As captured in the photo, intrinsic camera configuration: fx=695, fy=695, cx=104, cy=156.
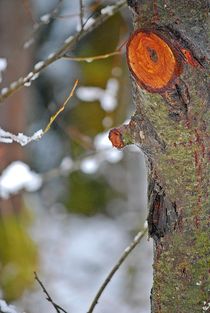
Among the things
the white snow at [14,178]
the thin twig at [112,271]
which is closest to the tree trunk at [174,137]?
the thin twig at [112,271]

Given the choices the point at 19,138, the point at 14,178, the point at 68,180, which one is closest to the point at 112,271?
the point at 19,138

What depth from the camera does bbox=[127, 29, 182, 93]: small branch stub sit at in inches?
46.8

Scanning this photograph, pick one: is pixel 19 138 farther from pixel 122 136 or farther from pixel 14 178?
pixel 14 178

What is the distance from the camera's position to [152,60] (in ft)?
3.95

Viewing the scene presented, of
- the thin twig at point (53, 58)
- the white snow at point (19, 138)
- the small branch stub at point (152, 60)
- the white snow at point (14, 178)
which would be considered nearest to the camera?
the small branch stub at point (152, 60)

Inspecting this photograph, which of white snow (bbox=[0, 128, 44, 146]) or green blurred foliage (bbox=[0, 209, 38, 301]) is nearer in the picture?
white snow (bbox=[0, 128, 44, 146])

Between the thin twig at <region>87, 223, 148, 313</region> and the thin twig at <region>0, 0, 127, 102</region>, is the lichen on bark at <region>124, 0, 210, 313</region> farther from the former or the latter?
the thin twig at <region>0, 0, 127, 102</region>

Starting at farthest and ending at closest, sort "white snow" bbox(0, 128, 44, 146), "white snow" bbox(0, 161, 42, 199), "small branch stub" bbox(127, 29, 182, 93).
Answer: "white snow" bbox(0, 161, 42, 199)
"white snow" bbox(0, 128, 44, 146)
"small branch stub" bbox(127, 29, 182, 93)

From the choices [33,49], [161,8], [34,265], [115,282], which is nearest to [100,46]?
[33,49]

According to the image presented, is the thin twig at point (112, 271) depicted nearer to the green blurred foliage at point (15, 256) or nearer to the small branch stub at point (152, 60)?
the small branch stub at point (152, 60)

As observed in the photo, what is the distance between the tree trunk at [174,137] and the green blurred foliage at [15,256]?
134 inches

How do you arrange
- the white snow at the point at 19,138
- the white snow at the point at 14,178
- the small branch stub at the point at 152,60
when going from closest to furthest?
the small branch stub at the point at 152,60 < the white snow at the point at 19,138 < the white snow at the point at 14,178

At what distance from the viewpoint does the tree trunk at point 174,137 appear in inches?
47.5

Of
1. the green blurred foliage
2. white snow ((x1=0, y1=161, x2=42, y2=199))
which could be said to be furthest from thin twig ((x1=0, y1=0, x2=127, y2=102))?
the green blurred foliage
